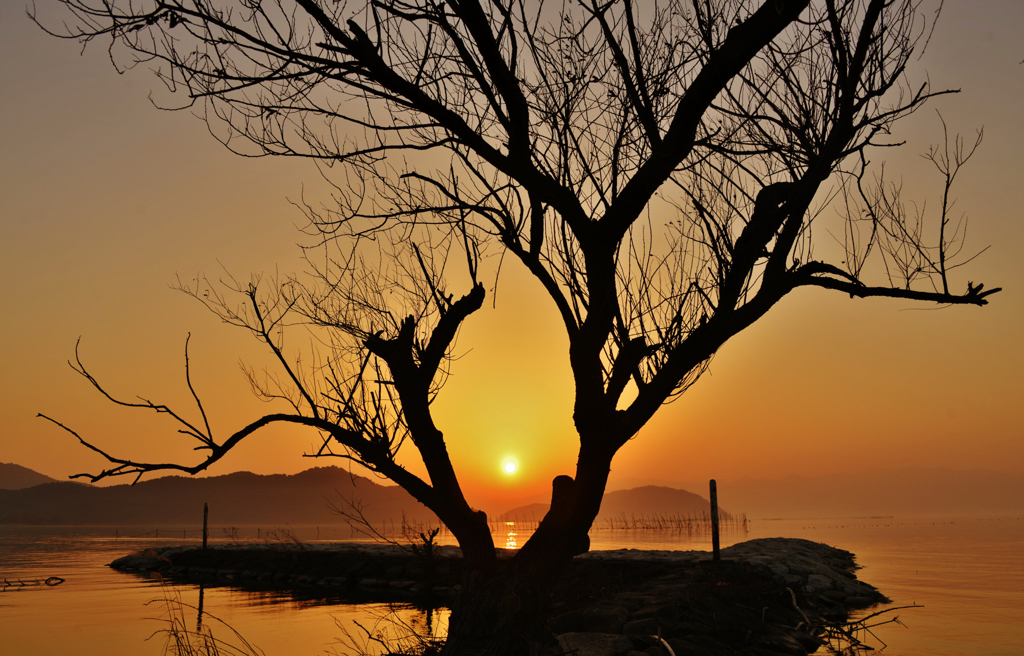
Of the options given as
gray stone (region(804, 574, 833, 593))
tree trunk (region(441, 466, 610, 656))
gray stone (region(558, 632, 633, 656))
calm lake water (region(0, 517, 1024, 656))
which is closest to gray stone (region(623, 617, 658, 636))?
gray stone (region(558, 632, 633, 656))

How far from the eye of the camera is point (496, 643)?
17.7 feet

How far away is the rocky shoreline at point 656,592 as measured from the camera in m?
7.14

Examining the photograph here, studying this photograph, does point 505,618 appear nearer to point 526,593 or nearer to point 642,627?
point 526,593

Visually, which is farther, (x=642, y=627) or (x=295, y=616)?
(x=295, y=616)

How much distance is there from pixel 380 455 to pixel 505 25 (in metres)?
3.83

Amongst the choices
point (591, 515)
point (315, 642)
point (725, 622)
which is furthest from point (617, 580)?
point (591, 515)

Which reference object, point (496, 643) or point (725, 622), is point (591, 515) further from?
point (725, 622)

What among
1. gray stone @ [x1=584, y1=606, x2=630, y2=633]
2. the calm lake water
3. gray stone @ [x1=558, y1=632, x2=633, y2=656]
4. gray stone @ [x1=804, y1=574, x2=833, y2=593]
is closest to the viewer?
gray stone @ [x1=558, y1=632, x2=633, y2=656]

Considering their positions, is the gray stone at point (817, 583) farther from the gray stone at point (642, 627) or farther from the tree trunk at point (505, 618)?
the tree trunk at point (505, 618)

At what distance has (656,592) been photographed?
384 inches

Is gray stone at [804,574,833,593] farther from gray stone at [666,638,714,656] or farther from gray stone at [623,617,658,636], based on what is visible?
gray stone at [666,638,714,656]

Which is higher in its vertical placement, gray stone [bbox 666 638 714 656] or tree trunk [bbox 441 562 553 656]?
tree trunk [bbox 441 562 553 656]

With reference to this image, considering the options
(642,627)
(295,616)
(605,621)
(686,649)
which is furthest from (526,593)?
(295,616)

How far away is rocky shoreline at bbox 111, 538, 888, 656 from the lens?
7145mm
